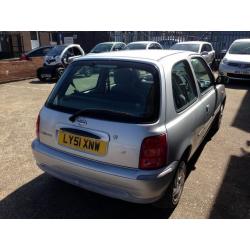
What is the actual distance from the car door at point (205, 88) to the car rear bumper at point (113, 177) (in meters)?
1.29

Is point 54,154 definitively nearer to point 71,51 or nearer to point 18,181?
point 18,181

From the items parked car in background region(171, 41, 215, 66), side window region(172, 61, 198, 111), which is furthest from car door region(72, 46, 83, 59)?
side window region(172, 61, 198, 111)

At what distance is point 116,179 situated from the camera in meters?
2.39

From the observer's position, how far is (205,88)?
3.85m

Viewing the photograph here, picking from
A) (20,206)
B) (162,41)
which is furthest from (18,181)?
(162,41)

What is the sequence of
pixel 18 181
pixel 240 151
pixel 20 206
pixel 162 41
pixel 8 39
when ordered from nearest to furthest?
pixel 20 206
pixel 18 181
pixel 240 151
pixel 162 41
pixel 8 39

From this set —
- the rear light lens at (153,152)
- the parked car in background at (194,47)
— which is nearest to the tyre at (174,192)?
the rear light lens at (153,152)

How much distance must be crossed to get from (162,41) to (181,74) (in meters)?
18.9

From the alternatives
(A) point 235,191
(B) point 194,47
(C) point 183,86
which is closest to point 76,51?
(B) point 194,47

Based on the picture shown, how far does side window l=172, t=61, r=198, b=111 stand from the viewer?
2729 millimetres

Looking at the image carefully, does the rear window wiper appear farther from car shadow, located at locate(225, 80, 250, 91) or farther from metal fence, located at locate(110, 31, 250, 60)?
metal fence, located at locate(110, 31, 250, 60)

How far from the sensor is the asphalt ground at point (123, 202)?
2.94 m

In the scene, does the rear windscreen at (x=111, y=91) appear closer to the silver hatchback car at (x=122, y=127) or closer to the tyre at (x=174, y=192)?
the silver hatchback car at (x=122, y=127)

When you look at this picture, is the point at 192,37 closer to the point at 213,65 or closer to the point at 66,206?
the point at 213,65
